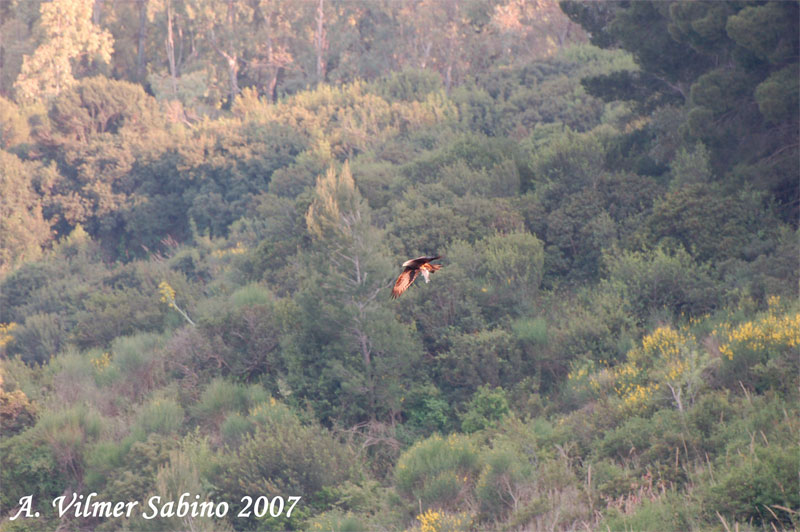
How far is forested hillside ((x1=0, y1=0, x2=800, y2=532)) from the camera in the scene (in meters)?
14.2

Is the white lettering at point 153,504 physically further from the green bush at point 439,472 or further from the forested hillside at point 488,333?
the green bush at point 439,472

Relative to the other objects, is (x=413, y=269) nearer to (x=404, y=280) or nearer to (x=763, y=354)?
(x=404, y=280)

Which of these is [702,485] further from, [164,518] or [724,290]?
[164,518]

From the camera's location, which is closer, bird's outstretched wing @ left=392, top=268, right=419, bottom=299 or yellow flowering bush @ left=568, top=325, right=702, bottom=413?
bird's outstretched wing @ left=392, top=268, right=419, bottom=299

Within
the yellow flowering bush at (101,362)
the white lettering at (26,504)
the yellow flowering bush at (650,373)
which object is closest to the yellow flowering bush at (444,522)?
the yellow flowering bush at (650,373)

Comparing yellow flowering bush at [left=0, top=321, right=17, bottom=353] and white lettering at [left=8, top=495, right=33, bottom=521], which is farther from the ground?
white lettering at [left=8, top=495, right=33, bottom=521]

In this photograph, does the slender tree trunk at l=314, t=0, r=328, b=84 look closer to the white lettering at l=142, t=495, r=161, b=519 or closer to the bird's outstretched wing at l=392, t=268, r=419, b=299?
the white lettering at l=142, t=495, r=161, b=519

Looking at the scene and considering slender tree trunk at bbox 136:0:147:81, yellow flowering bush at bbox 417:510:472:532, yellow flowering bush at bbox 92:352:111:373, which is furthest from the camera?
slender tree trunk at bbox 136:0:147:81

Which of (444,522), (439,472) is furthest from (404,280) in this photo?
(439,472)

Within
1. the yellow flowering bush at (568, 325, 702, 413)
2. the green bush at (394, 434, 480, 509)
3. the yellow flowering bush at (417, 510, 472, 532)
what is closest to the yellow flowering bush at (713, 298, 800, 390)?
the yellow flowering bush at (568, 325, 702, 413)

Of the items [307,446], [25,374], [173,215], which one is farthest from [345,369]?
[173,215]

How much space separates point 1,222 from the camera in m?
38.1

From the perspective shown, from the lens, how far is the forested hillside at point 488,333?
46.7 feet

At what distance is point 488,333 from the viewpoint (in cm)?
2014
